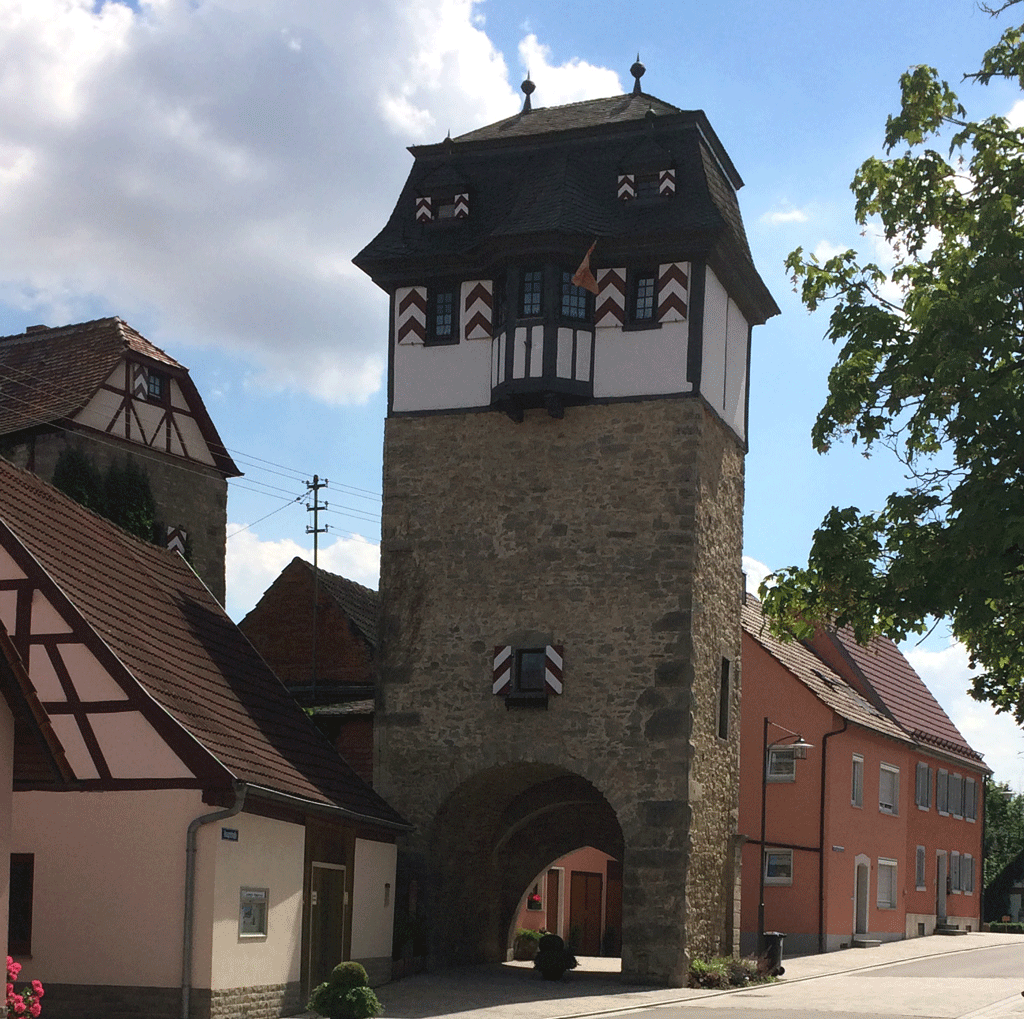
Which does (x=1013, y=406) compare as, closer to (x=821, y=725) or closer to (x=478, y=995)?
(x=478, y=995)

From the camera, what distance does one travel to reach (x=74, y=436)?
33.9m

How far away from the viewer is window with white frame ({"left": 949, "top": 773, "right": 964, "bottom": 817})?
44750 mm

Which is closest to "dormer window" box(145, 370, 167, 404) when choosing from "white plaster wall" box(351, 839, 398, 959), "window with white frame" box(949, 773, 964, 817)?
"white plaster wall" box(351, 839, 398, 959)

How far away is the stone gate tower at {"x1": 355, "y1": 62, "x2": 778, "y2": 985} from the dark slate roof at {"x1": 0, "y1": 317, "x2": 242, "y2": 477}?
9.65 m

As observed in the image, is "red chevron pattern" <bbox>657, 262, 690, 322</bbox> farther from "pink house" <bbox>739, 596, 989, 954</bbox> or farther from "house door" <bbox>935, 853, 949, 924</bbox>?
"house door" <bbox>935, 853, 949, 924</bbox>

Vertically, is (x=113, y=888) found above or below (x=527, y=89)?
below

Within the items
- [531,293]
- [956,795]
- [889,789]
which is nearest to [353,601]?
[531,293]

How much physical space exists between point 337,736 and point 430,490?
5.70m

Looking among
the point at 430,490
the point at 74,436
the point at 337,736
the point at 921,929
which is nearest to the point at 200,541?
the point at 74,436

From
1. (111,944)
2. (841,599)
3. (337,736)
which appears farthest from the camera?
(337,736)

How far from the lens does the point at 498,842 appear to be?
28031mm

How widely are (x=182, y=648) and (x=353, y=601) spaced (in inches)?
513

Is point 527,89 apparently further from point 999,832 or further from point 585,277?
point 999,832

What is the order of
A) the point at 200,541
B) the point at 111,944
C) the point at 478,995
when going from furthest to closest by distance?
the point at 200,541 → the point at 478,995 → the point at 111,944
